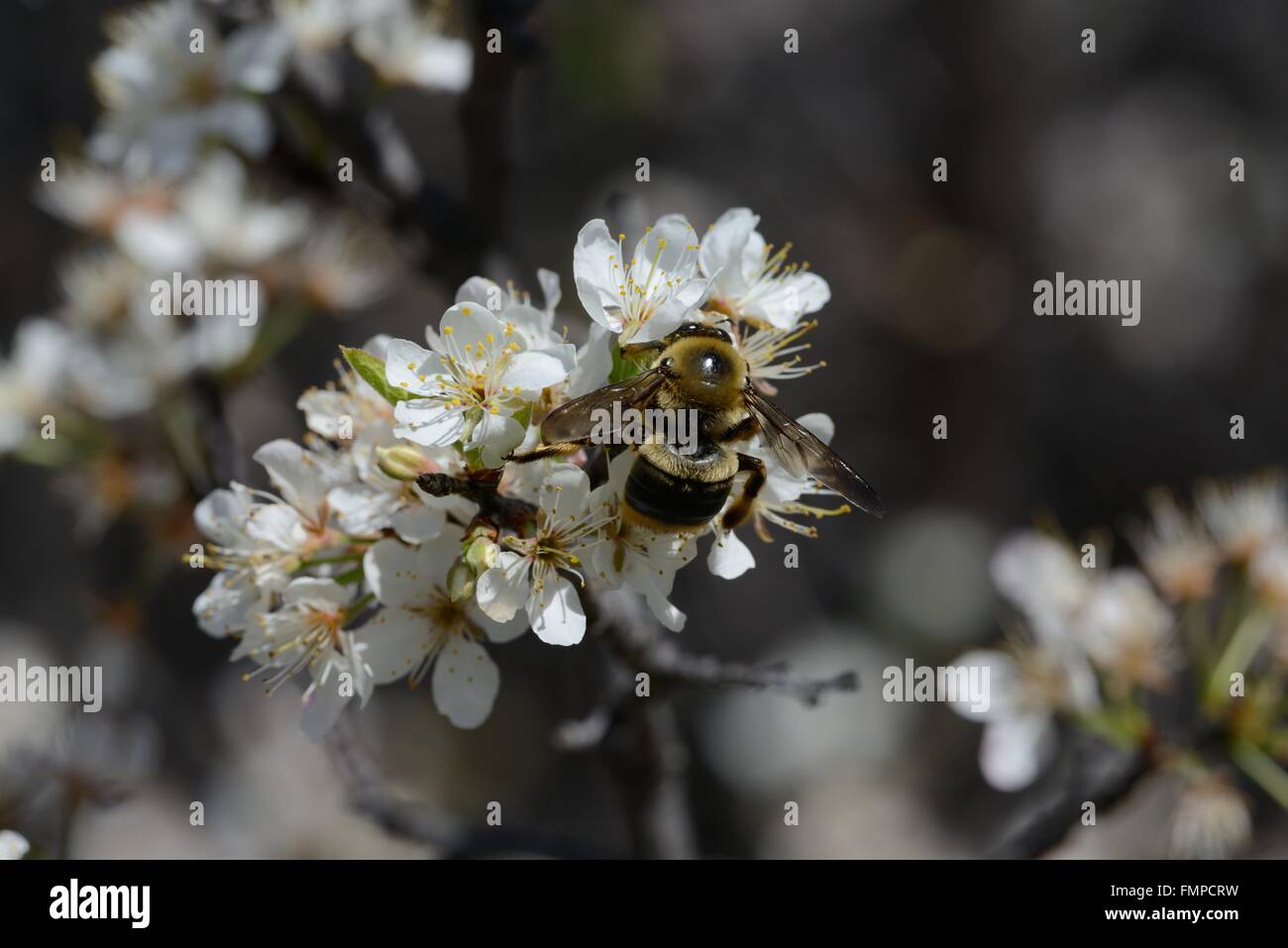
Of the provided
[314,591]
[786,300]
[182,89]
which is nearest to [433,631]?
[314,591]

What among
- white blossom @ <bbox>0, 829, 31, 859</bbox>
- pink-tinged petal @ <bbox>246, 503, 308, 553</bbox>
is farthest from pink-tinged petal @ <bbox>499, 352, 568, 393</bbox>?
white blossom @ <bbox>0, 829, 31, 859</bbox>

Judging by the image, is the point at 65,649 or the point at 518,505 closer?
the point at 518,505

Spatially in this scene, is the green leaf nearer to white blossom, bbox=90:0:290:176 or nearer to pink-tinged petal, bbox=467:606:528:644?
pink-tinged petal, bbox=467:606:528:644

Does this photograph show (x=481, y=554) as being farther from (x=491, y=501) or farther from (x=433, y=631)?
(x=433, y=631)

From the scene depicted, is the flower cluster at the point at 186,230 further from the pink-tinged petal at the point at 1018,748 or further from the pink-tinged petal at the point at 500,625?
the pink-tinged petal at the point at 1018,748

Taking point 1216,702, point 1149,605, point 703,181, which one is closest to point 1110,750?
point 1216,702
